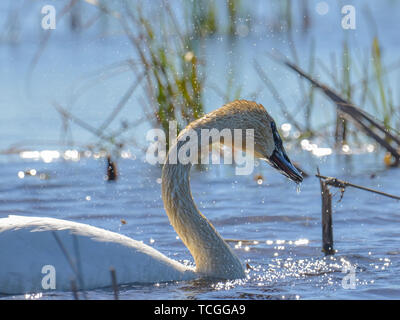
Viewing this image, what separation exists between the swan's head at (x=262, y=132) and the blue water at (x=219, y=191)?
536 millimetres

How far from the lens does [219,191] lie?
28.0ft

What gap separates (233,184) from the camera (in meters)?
8.73

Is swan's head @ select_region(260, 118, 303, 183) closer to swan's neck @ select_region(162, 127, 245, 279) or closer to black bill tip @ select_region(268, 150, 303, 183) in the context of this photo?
black bill tip @ select_region(268, 150, 303, 183)

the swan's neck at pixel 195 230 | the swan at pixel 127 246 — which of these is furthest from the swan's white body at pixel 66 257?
the swan's neck at pixel 195 230

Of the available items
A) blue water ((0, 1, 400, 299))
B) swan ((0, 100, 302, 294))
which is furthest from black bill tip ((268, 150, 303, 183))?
blue water ((0, 1, 400, 299))

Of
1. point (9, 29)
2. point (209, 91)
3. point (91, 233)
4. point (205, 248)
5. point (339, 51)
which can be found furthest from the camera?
point (9, 29)

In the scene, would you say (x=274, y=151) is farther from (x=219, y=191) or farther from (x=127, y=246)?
(x=219, y=191)

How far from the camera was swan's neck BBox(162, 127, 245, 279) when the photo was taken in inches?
224

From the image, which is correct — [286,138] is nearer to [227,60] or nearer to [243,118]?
[227,60]

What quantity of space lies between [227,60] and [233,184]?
4085mm

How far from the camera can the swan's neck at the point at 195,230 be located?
5684mm

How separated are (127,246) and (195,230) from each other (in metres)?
0.60

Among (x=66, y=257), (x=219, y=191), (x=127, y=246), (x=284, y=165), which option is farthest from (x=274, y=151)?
(x=219, y=191)

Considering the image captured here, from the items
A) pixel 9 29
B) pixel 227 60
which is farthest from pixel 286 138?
pixel 9 29
